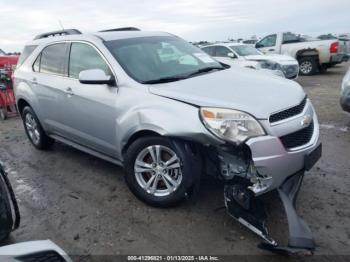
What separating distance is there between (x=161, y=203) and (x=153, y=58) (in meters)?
1.63

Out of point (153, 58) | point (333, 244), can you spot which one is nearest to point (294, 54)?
point (153, 58)

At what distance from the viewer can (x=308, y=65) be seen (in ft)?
45.0

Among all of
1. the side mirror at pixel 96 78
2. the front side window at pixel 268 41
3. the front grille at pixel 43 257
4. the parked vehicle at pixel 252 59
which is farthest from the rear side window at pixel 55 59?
the front side window at pixel 268 41

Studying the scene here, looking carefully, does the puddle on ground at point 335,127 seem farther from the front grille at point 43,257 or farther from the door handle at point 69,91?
the front grille at point 43,257

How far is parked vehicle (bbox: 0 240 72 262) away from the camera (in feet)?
5.16

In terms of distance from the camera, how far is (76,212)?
348cm

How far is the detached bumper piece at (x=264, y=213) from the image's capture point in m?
2.54

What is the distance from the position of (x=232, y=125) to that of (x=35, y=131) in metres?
3.72

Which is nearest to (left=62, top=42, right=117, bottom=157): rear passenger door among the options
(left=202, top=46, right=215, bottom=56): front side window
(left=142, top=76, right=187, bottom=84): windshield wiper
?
(left=142, top=76, right=187, bottom=84): windshield wiper

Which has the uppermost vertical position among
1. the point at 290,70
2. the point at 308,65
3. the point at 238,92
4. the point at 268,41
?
the point at 238,92

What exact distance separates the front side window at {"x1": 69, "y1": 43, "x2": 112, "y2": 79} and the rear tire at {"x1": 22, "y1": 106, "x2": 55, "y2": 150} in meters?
1.35

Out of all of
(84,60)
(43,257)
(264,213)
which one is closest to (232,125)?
(264,213)

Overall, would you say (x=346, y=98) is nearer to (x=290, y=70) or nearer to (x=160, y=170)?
(x=160, y=170)

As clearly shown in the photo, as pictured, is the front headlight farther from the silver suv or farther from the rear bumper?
the rear bumper
